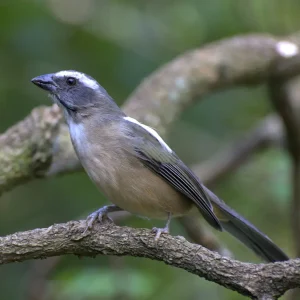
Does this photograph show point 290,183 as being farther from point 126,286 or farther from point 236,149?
point 126,286

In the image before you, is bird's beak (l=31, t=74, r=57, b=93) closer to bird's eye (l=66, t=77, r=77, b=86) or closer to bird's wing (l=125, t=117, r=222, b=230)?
bird's eye (l=66, t=77, r=77, b=86)

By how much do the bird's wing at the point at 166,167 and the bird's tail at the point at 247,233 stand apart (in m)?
0.33

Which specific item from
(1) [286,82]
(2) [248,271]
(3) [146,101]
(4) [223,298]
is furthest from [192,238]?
(2) [248,271]

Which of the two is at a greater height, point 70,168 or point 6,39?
point 6,39

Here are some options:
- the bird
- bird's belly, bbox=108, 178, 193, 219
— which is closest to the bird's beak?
the bird

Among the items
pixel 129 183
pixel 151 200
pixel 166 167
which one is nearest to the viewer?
pixel 129 183

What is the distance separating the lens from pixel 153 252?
3479 millimetres

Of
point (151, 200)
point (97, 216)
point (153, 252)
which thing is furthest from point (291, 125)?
point (153, 252)

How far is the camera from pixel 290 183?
693 centimetres

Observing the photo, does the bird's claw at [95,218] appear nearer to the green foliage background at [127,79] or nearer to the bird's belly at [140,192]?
the bird's belly at [140,192]

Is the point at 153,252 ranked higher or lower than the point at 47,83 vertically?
lower

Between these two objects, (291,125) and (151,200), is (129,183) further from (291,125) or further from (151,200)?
(291,125)

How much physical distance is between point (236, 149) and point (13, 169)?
3.11 meters

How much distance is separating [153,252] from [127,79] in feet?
12.7
